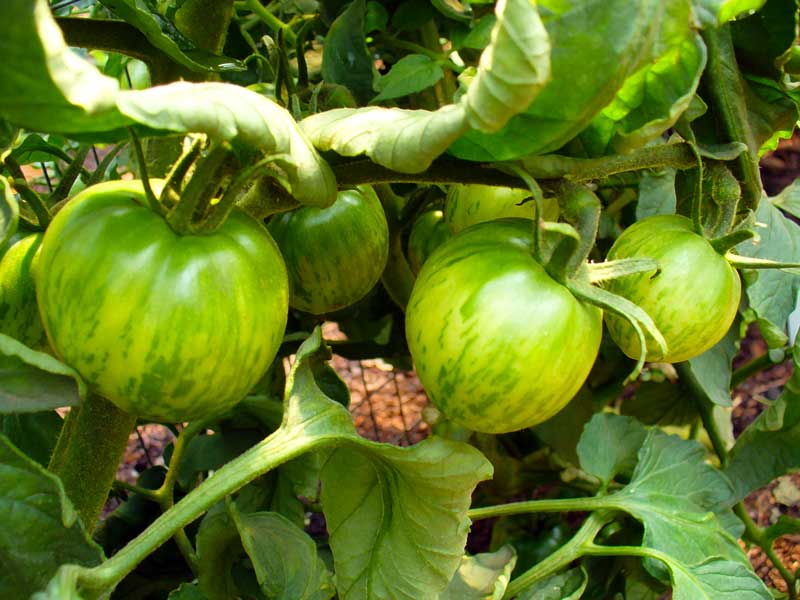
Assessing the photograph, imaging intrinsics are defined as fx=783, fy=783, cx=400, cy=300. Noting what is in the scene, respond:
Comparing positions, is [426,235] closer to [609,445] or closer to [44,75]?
[609,445]

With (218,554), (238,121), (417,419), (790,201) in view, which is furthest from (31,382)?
(417,419)

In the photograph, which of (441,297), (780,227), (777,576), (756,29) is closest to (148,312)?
(441,297)

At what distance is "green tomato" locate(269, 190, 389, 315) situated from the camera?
637 mm

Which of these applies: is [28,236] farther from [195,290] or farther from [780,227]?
[780,227]

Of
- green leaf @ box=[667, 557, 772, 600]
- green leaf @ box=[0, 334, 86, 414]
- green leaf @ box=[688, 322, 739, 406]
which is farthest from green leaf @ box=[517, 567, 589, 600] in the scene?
green leaf @ box=[0, 334, 86, 414]

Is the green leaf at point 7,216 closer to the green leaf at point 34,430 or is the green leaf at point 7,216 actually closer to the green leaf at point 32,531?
the green leaf at point 32,531

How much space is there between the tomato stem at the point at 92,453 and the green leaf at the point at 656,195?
54cm

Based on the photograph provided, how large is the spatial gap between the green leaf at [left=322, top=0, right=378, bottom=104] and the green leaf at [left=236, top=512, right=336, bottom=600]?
0.44m

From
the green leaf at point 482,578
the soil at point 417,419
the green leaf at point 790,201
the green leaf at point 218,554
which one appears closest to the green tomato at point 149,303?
the green leaf at point 218,554

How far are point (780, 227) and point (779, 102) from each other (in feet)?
0.70

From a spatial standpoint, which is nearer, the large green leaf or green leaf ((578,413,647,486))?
the large green leaf

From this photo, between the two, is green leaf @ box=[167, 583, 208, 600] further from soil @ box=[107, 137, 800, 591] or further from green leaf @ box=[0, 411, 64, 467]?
soil @ box=[107, 137, 800, 591]

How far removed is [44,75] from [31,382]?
0.52 feet

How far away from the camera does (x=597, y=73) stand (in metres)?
0.37
